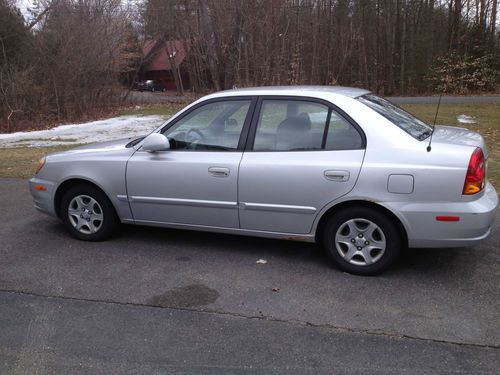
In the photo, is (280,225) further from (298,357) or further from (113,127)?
(113,127)

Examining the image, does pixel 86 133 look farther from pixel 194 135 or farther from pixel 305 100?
pixel 305 100

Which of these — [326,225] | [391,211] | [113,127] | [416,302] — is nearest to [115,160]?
[326,225]

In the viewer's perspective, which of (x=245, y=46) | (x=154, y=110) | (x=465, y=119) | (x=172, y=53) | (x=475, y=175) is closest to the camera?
(x=475, y=175)

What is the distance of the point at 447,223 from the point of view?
12.8 feet

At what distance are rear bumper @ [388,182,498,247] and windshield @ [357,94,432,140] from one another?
64 centimetres

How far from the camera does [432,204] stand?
3902 mm

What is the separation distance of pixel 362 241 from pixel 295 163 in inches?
34.1

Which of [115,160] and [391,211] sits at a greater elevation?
[115,160]

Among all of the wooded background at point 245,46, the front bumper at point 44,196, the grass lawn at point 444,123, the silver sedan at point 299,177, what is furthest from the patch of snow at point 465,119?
the front bumper at point 44,196

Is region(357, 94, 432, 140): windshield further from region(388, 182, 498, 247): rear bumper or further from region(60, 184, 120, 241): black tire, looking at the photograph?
region(60, 184, 120, 241): black tire

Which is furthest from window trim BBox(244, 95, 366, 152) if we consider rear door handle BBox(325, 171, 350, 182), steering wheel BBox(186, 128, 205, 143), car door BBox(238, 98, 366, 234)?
steering wheel BBox(186, 128, 205, 143)

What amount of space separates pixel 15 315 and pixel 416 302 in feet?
9.80

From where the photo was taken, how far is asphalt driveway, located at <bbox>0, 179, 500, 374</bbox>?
120 inches

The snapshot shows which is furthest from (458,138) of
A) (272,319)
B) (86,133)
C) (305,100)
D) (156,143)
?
(86,133)
